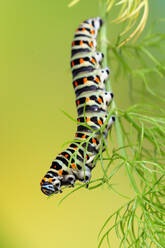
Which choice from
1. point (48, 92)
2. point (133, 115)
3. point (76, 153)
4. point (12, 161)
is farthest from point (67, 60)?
point (76, 153)

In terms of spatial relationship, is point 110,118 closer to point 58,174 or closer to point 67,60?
point 58,174

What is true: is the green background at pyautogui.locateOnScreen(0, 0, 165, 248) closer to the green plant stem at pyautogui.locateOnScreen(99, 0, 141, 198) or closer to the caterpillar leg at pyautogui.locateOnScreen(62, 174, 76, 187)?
the green plant stem at pyautogui.locateOnScreen(99, 0, 141, 198)

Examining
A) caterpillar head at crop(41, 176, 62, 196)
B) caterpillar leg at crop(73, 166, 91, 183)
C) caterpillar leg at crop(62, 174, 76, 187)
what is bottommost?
caterpillar head at crop(41, 176, 62, 196)

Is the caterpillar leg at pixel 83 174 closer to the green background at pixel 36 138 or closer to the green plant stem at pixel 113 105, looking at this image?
the green plant stem at pixel 113 105

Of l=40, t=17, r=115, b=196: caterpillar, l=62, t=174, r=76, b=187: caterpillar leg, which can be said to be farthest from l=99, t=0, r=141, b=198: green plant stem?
l=62, t=174, r=76, b=187: caterpillar leg

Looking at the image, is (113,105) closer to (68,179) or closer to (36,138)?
(68,179)
